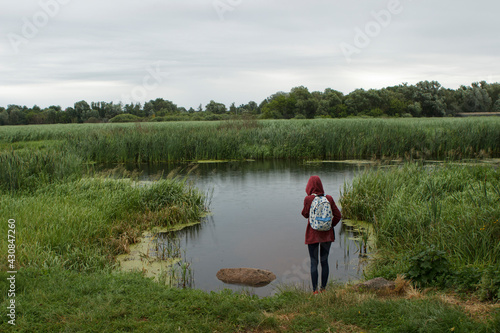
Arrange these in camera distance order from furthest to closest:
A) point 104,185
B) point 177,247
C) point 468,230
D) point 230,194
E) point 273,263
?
point 230,194
point 104,185
point 177,247
point 273,263
point 468,230

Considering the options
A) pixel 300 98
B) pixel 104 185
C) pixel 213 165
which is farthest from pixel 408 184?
pixel 300 98

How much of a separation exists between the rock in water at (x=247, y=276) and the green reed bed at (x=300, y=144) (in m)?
15.1

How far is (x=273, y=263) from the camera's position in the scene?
7461mm

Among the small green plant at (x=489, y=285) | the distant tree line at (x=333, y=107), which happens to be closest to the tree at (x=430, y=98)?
the distant tree line at (x=333, y=107)

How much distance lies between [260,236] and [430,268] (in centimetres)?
445

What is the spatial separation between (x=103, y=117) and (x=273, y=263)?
A: 58.5 meters

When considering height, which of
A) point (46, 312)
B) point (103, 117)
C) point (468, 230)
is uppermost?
point (103, 117)

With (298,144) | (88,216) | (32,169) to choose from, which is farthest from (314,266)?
(298,144)

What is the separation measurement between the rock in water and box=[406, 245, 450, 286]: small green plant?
2248mm

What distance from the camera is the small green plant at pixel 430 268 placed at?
5066mm

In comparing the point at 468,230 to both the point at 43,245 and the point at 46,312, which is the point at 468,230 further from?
the point at 43,245

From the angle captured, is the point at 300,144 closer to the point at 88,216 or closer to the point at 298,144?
the point at 298,144

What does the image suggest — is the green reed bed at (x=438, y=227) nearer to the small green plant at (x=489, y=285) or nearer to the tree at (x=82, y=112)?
the small green plant at (x=489, y=285)

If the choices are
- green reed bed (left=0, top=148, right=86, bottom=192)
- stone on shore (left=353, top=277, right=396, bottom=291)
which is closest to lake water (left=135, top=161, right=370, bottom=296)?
stone on shore (left=353, top=277, right=396, bottom=291)
